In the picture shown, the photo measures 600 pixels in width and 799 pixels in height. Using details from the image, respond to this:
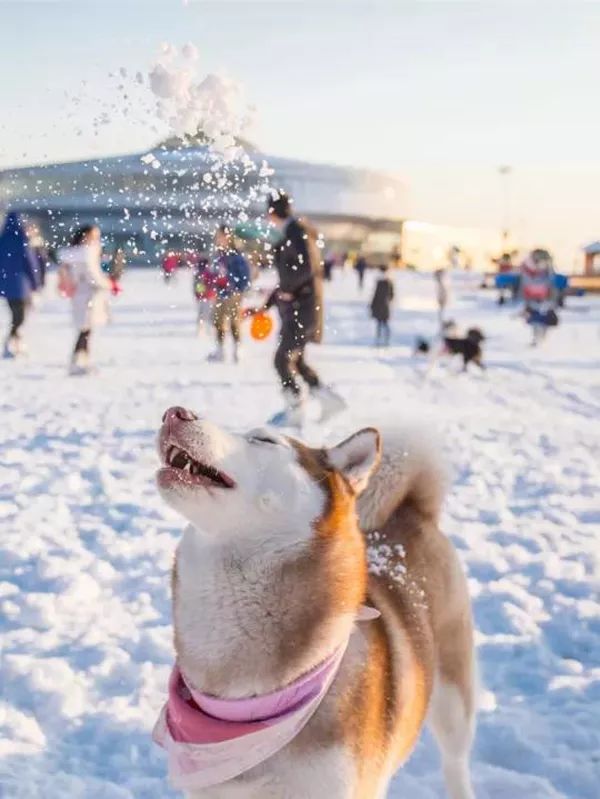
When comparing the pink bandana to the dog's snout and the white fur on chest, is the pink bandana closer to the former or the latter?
the white fur on chest

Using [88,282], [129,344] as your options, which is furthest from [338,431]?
[129,344]

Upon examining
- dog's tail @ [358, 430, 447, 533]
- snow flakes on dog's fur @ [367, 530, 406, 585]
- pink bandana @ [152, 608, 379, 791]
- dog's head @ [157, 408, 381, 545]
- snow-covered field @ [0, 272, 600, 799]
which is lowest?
snow-covered field @ [0, 272, 600, 799]

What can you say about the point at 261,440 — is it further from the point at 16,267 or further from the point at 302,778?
the point at 16,267

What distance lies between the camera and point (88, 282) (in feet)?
39.4

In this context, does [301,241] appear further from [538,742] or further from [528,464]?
[538,742]

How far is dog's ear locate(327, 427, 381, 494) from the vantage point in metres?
2.28

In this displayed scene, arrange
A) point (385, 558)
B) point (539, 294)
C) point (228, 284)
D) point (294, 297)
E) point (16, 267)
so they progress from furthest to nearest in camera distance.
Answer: point (539, 294)
point (16, 267)
point (228, 284)
point (294, 297)
point (385, 558)

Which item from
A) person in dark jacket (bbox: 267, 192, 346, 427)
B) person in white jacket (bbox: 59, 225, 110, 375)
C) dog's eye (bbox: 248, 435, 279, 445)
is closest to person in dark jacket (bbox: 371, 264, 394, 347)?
person in white jacket (bbox: 59, 225, 110, 375)

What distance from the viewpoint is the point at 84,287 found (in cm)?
1194

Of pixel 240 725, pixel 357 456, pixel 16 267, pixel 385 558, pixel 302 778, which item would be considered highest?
pixel 16 267

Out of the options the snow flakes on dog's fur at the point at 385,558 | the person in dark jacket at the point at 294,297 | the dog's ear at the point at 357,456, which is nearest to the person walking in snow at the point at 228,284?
the person in dark jacket at the point at 294,297

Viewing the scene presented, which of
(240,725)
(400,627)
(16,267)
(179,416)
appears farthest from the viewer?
(16,267)

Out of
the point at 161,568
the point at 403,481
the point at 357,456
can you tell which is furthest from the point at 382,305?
the point at 357,456

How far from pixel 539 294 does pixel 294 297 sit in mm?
12287
